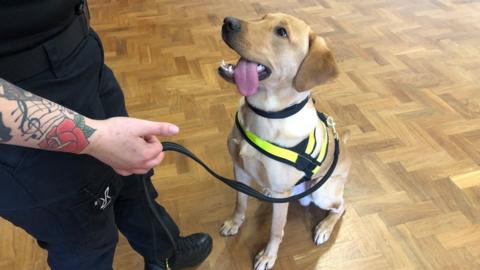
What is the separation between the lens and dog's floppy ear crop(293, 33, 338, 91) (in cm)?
135

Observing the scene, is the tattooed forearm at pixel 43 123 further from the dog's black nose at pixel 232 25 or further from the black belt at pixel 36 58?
the dog's black nose at pixel 232 25

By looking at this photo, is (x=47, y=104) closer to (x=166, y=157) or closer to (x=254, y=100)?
(x=254, y=100)

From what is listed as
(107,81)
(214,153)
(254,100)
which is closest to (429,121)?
(214,153)

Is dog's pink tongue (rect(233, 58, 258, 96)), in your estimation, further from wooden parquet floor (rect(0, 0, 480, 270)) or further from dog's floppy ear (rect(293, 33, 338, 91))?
wooden parquet floor (rect(0, 0, 480, 270))

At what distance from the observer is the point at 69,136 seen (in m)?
0.79

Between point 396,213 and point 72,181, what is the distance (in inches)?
63.8

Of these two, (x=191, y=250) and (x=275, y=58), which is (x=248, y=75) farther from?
(x=191, y=250)

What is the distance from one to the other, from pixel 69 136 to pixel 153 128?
0.57ft

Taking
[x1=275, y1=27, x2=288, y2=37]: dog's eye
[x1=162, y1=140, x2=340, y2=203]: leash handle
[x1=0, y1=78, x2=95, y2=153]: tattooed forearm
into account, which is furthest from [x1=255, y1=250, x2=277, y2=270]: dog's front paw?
[x1=0, y1=78, x2=95, y2=153]: tattooed forearm

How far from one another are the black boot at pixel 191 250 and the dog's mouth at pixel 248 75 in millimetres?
710

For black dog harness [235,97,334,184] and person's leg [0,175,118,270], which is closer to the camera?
person's leg [0,175,118,270]

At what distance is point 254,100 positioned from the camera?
1442 millimetres

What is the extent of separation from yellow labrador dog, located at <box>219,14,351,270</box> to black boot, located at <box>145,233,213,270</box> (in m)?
0.41

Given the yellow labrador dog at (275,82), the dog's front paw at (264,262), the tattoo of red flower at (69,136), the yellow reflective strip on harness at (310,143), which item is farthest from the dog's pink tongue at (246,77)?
the dog's front paw at (264,262)
